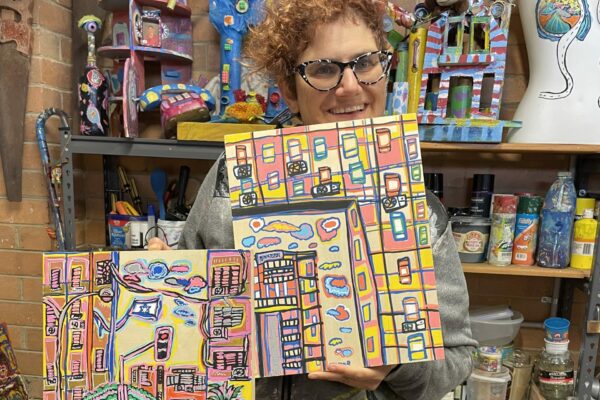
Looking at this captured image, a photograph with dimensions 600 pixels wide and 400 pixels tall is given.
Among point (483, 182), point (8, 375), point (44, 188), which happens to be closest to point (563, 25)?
point (483, 182)

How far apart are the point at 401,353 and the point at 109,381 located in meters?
0.42

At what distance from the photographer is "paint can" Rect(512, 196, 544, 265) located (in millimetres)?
1293

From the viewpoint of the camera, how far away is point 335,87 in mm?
742

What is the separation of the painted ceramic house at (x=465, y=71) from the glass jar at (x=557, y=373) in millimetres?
663

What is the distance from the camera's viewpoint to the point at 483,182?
4.46 feet

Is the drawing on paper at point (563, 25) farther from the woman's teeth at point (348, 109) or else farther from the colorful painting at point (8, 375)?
the colorful painting at point (8, 375)

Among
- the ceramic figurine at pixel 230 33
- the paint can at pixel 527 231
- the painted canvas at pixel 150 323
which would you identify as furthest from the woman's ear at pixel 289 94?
the paint can at pixel 527 231

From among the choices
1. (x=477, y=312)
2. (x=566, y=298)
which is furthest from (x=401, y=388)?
(x=566, y=298)

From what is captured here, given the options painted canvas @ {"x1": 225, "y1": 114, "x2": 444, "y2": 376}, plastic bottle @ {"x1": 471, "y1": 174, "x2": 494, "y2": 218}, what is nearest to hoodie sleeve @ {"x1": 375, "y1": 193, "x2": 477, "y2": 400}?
painted canvas @ {"x1": 225, "y1": 114, "x2": 444, "y2": 376}

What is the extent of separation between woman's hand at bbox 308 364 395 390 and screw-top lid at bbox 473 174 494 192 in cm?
89

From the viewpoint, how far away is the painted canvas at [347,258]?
24.3 inches

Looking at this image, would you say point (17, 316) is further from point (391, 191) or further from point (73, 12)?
point (391, 191)

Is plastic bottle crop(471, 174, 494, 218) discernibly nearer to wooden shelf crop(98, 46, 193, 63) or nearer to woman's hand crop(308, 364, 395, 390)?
woman's hand crop(308, 364, 395, 390)

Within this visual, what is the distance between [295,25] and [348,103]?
0.18 meters
